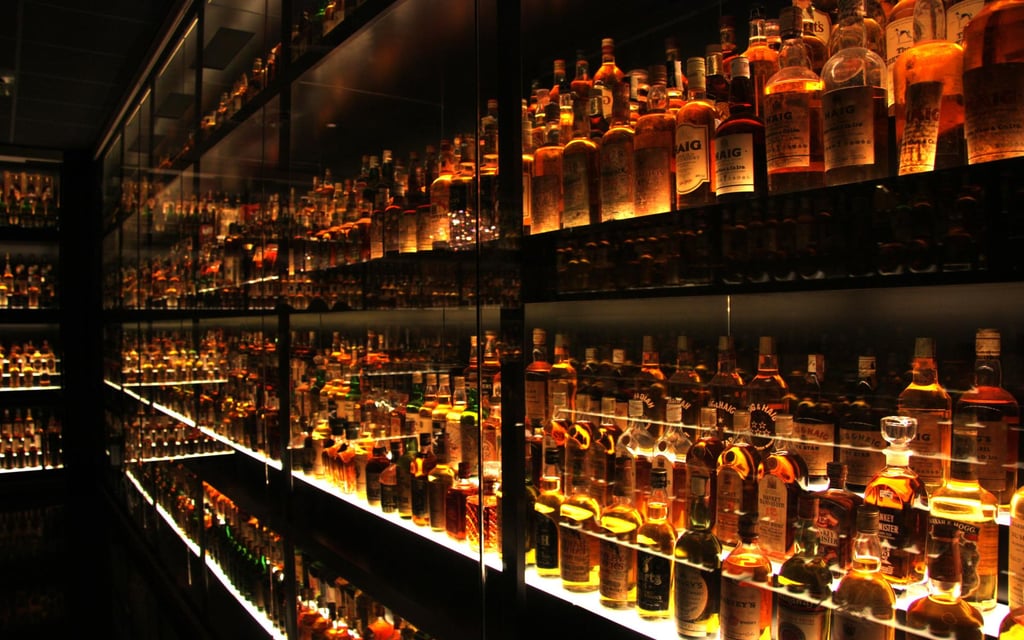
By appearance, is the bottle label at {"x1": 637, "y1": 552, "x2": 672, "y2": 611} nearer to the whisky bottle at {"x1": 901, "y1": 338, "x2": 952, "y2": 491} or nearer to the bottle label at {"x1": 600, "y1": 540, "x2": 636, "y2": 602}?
the bottle label at {"x1": 600, "y1": 540, "x2": 636, "y2": 602}

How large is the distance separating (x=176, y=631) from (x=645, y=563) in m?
3.10

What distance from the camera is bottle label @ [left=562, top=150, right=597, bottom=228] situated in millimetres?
1444

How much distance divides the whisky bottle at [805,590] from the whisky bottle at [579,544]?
397 millimetres

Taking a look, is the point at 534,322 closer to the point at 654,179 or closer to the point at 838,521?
the point at 654,179

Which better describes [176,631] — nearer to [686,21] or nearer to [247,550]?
[247,550]

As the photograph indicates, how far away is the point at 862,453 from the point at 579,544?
54 centimetres

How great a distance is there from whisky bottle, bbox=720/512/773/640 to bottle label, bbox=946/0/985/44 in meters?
0.78

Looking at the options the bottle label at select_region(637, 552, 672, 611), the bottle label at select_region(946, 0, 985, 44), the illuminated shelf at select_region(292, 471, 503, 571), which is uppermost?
the bottle label at select_region(946, 0, 985, 44)

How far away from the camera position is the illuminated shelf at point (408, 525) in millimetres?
1595

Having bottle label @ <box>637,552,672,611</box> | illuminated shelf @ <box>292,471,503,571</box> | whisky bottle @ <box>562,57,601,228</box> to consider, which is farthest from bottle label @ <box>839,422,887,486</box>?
illuminated shelf @ <box>292,471,503,571</box>

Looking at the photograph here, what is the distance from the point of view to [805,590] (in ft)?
3.54

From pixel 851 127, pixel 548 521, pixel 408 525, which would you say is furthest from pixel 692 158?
pixel 408 525

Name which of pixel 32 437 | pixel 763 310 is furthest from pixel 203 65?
pixel 32 437

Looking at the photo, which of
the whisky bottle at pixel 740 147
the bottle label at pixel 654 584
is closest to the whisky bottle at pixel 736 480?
the bottle label at pixel 654 584
